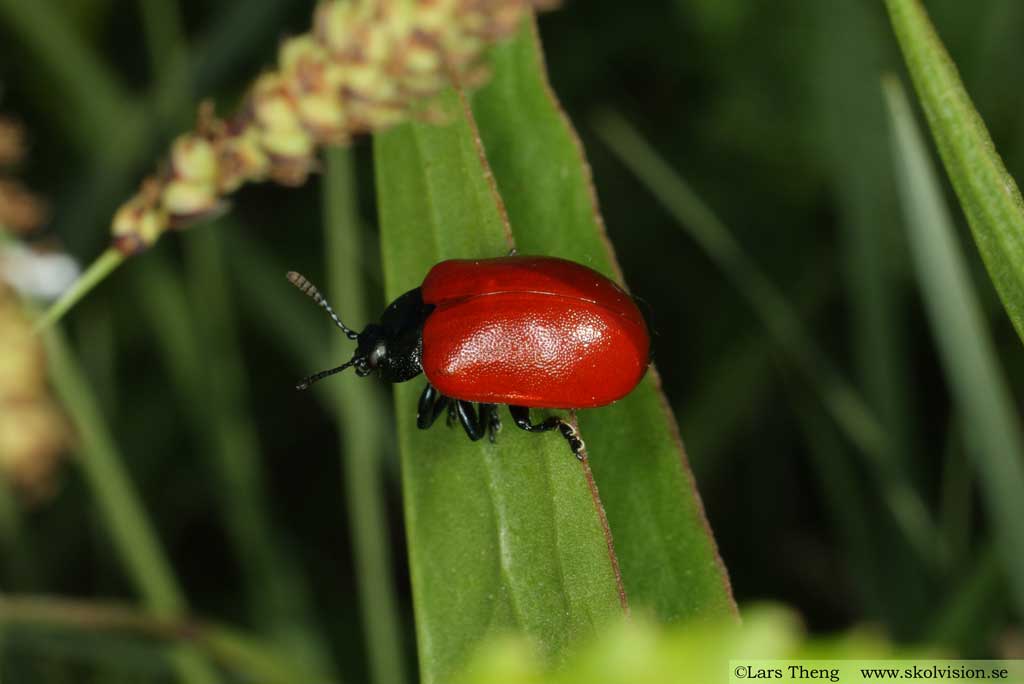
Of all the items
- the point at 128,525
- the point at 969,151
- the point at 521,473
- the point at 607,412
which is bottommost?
the point at 128,525

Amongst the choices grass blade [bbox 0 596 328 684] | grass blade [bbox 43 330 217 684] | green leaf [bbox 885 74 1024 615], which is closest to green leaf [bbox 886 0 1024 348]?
green leaf [bbox 885 74 1024 615]

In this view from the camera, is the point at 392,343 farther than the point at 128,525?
No

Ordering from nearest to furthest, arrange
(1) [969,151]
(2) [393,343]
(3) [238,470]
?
(1) [969,151] → (2) [393,343] → (3) [238,470]

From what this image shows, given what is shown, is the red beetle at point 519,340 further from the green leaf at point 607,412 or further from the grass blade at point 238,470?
the grass blade at point 238,470

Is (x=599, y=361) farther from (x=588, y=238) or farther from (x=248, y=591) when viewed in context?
(x=248, y=591)

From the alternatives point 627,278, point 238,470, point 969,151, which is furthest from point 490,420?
point 627,278

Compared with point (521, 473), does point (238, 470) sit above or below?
below

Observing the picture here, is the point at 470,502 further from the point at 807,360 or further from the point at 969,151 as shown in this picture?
Result: the point at 807,360

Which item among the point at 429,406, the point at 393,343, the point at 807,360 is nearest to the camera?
the point at 429,406
